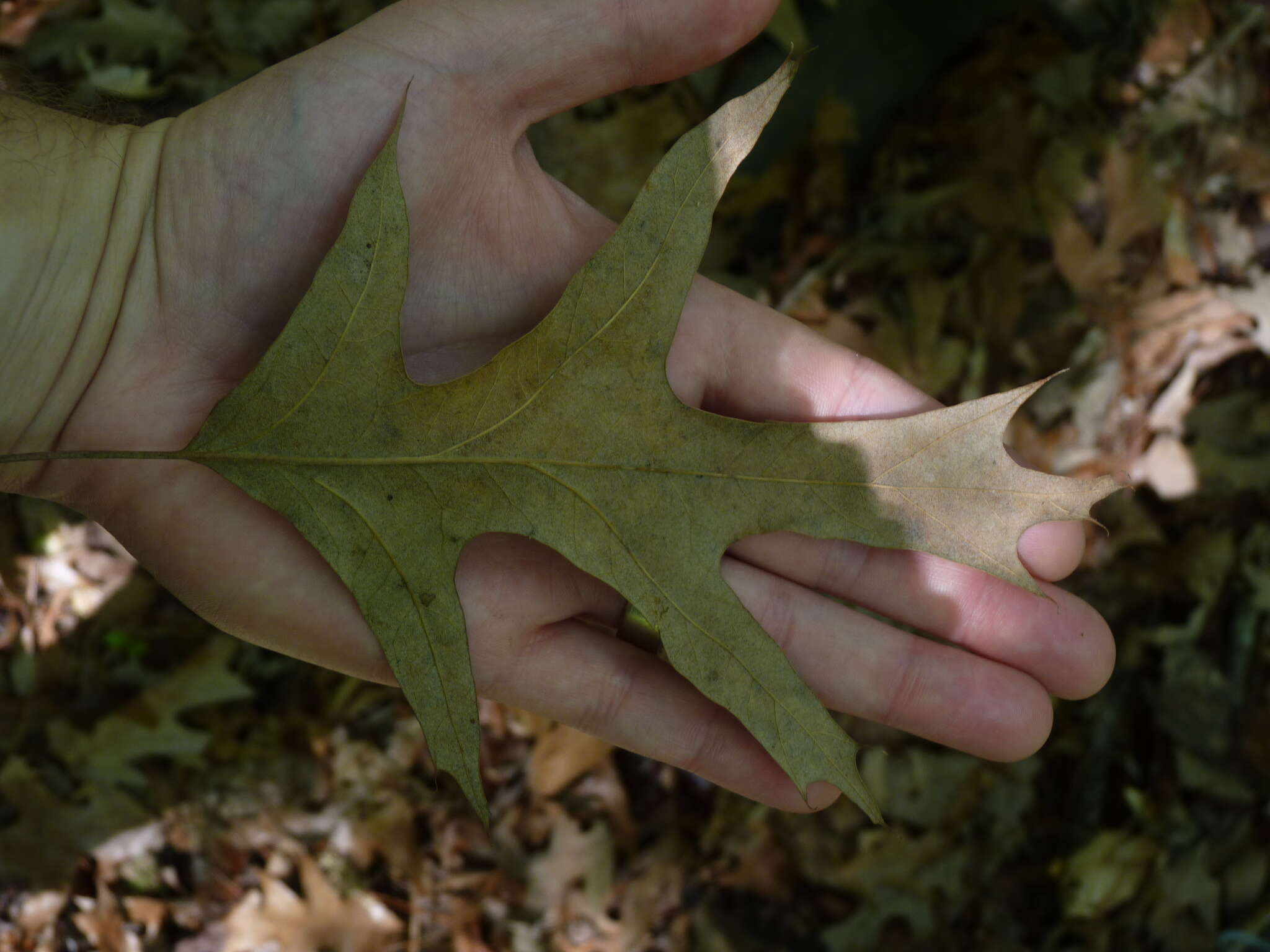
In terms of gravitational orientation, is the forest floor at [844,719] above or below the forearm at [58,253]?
below

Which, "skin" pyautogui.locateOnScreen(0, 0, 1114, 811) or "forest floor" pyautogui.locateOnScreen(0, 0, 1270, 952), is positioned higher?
"skin" pyautogui.locateOnScreen(0, 0, 1114, 811)

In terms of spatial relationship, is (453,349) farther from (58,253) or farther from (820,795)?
(820,795)

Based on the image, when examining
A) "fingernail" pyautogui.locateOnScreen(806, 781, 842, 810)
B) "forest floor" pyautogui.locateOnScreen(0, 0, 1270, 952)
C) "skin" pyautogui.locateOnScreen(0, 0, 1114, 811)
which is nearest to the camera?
"skin" pyautogui.locateOnScreen(0, 0, 1114, 811)

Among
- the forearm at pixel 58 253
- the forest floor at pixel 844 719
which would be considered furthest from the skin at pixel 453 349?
the forest floor at pixel 844 719

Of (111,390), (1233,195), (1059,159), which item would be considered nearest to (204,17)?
(111,390)

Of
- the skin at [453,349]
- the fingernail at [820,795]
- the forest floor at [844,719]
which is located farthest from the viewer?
the forest floor at [844,719]

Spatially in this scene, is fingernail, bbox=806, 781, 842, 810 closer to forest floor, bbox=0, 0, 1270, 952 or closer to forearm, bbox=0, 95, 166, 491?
forest floor, bbox=0, 0, 1270, 952

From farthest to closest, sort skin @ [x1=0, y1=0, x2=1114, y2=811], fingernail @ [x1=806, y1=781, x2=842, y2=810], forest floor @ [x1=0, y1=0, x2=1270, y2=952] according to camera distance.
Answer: forest floor @ [x1=0, y1=0, x2=1270, y2=952]
fingernail @ [x1=806, y1=781, x2=842, y2=810]
skin @ [x1=0, y1=0, x2=1114, y2=811]

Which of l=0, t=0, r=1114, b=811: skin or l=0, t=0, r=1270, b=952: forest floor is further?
l=0, t=0, r=1270, b=952: forest floor

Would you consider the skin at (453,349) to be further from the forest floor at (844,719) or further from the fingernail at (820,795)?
the forest floor at (844,719)

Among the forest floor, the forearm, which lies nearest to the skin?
the forearm
